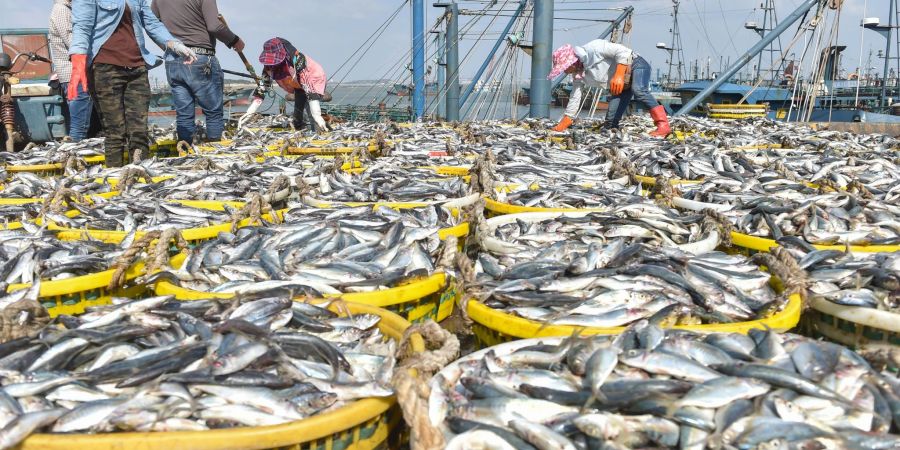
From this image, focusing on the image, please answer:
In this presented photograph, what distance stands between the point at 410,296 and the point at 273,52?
9.92 m

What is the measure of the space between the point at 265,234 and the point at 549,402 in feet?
7.96

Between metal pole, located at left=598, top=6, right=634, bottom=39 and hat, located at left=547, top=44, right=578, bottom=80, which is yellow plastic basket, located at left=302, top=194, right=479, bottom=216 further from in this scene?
metal pole, located at left=598, top=6, right=634, bottom=39

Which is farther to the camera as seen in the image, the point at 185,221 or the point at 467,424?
the point at 185,221

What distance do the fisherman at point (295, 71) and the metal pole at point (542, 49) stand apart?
659 cm

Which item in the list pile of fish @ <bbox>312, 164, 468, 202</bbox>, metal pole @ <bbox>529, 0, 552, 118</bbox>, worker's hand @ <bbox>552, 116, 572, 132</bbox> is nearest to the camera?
pile of fish @ <bbox>312, 164, 468, 202</bbox>

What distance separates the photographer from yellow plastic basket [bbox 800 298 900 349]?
8.27 ft

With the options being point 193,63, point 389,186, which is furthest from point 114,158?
point 389,186

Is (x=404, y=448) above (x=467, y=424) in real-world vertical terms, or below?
below

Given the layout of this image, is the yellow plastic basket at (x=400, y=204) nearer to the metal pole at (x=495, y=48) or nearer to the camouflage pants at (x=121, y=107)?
the camouflage pants at (x=121, y=107)

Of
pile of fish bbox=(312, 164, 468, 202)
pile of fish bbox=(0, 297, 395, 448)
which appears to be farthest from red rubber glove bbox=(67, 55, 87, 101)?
pile of fish bbox=(0, 297, 395, 448)

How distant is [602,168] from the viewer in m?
6.94

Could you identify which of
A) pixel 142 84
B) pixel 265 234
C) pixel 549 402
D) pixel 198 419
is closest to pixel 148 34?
pixel 142 84

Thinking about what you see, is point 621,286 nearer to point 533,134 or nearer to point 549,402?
point 549,402

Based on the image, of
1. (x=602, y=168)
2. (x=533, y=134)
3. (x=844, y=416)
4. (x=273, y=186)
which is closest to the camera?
(x=844, y=416)
